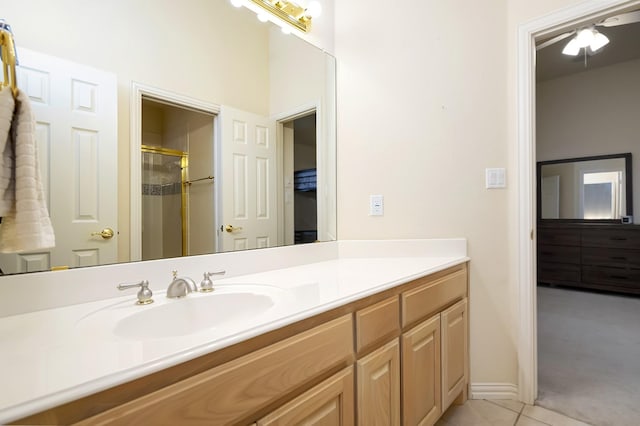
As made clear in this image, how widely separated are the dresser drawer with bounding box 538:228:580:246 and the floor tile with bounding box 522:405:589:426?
3126mm

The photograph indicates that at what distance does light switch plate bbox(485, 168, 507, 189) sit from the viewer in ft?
5.53

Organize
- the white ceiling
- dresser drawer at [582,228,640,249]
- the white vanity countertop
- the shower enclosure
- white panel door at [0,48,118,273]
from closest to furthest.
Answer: the white vanity countertop → white panel door at [0,48,118,273] → the shower enclosure → the white ceiling → dresser drawer at [582,228,640,249]

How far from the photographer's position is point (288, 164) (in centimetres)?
171

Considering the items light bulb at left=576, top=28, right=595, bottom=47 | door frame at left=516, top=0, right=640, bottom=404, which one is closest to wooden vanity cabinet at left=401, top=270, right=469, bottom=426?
door frame at left=516, top=0, right=640, bottom=404

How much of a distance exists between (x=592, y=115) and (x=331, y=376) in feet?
16.1

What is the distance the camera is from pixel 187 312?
3.27ft

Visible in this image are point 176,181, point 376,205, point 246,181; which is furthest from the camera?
point 376,205

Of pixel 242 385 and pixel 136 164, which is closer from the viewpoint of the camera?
pixel 242 385

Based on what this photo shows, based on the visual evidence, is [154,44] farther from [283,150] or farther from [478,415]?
[478,415]

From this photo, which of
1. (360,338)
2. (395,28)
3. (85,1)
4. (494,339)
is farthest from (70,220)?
(494,339)

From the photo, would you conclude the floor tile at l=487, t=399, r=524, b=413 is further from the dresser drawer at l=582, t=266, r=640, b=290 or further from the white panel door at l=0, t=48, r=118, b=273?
the dresser drawer at l=582, t=266, r=640, b=290

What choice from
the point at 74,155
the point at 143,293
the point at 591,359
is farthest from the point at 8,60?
the point at 591,359

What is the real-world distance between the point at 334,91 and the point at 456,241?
3.76 ft

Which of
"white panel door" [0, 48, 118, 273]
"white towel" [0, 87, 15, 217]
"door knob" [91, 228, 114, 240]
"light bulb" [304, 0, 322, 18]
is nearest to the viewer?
"white towel" [0, 87, 15, 217]
